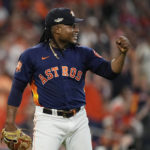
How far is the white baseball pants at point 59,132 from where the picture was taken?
14.2 ft

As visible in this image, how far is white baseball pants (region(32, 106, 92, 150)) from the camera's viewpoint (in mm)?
4320

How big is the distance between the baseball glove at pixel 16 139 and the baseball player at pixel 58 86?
56 mm

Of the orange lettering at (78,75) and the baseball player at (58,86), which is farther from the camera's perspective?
the orange lettering at (78,75)

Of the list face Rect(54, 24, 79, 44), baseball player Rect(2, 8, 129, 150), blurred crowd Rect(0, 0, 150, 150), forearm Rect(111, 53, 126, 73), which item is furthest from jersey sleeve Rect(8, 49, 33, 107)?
blurred crowd Rect(0, 0, 150, 150)

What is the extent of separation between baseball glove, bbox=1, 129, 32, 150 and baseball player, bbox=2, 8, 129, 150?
0.18ft

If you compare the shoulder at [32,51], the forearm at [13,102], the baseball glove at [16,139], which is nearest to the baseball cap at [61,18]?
the shoulder at [32,51]

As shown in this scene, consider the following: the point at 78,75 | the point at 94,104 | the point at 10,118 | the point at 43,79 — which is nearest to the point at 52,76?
the point at 43,79

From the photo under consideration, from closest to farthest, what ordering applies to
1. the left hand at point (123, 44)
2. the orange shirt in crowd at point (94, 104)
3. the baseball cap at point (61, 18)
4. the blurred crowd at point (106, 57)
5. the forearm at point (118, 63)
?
the left hand at point (123, 44) < the forearm at point (118, 63) < the baseball cap at point (61, 18) < the blurred crowd at point (106, 57) < the orange shirt in crowd at point (94, 104)

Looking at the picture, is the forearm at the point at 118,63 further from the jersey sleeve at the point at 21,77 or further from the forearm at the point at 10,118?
the forearm at the point at 10,118

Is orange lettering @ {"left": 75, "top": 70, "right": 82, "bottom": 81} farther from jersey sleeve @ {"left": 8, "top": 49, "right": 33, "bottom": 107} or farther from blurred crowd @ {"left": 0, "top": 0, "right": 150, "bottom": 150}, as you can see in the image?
blurred crowd @ {"left": 0, "top": 0, "right": 150, "bottom": 150}

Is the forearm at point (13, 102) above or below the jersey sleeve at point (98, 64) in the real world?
below

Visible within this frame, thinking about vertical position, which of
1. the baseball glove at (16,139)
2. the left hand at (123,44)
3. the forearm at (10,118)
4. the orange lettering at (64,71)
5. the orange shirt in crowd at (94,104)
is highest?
the left hand at (123,44)

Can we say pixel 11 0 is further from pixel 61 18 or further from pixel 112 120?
pixel 61 18

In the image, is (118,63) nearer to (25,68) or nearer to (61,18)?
(61,18)
